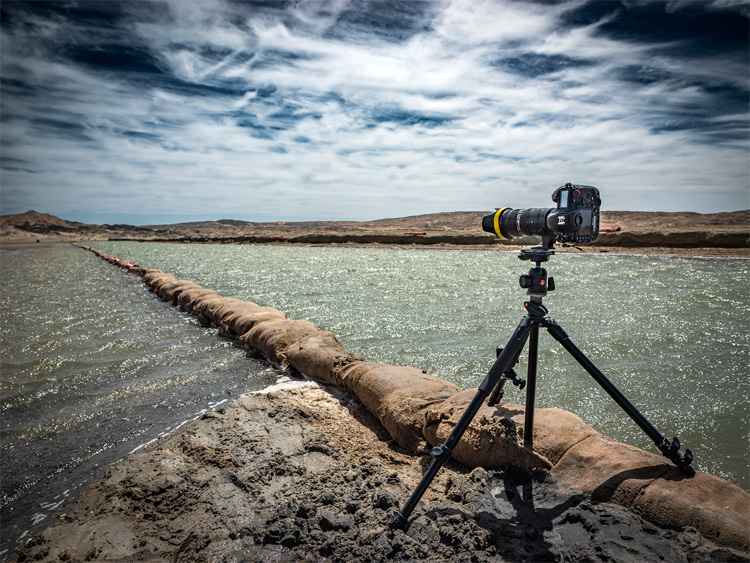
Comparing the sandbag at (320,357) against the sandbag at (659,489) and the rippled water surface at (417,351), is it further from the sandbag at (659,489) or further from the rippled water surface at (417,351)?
the sandbag at (659,489)

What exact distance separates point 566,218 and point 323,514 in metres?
1.89

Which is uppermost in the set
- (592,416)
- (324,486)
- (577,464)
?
(577,464)

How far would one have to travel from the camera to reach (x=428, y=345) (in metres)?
5.95

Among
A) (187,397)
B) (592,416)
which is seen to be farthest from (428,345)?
(187,397)

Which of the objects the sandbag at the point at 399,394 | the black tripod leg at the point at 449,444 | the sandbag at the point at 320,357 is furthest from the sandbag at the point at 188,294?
the black tripod leg at the point at 449,444

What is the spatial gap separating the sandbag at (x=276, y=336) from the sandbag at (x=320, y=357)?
0.48ft

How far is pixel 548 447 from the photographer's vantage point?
2.30 m

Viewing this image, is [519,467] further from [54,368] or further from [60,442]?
[54,368]

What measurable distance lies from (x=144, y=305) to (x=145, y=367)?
16.9 ft

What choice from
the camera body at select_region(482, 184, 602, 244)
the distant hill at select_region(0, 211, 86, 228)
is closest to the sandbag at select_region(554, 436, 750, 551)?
the camera body at select_region(482, 184, 602, 244)

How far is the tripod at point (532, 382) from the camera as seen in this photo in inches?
73.4

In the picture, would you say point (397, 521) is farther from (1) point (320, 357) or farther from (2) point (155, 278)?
(2) point (155, 278)

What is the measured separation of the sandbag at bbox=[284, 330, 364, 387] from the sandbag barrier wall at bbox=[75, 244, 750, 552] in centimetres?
1

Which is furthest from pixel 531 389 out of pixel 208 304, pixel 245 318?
pixel 208 304
